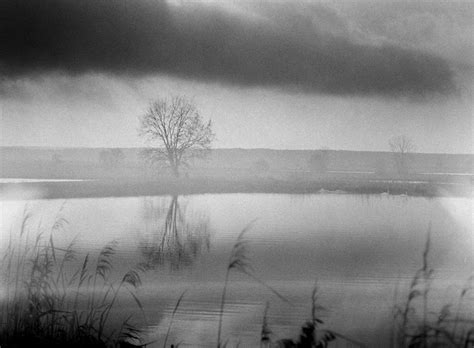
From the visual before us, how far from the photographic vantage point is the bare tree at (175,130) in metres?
52.3

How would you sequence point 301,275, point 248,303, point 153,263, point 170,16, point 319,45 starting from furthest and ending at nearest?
point 319,45 < point 170,16 < point 153,263 < point 301,275 < point 248,303

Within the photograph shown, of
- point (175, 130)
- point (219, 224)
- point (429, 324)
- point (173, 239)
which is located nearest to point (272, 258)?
point (173, 239)

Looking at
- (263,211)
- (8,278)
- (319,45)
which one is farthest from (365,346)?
(319,45)

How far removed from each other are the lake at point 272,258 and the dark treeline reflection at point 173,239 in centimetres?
4

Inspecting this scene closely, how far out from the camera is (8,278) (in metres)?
12.1

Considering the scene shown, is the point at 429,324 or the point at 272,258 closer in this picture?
the point at 429,324

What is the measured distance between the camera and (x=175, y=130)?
54.2 metres

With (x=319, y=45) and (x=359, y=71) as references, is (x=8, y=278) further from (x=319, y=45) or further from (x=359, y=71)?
(x=359, y=71)

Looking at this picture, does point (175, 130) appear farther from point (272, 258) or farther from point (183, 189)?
point (272, 258)

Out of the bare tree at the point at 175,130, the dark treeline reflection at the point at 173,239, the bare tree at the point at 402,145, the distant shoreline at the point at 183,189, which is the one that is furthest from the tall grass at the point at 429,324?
the bare tree at the point at 402,145

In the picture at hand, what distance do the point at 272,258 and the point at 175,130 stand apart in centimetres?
3896

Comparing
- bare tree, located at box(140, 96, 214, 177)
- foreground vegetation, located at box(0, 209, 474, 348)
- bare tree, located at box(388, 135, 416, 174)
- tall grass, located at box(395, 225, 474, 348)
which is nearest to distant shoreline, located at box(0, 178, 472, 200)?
bare tree, located at box(140, 96, 214, 177)

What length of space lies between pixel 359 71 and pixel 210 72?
79.2ft

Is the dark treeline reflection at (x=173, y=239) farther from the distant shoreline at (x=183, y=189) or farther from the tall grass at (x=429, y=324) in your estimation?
the distant shoreline at (x=183, y=189)
